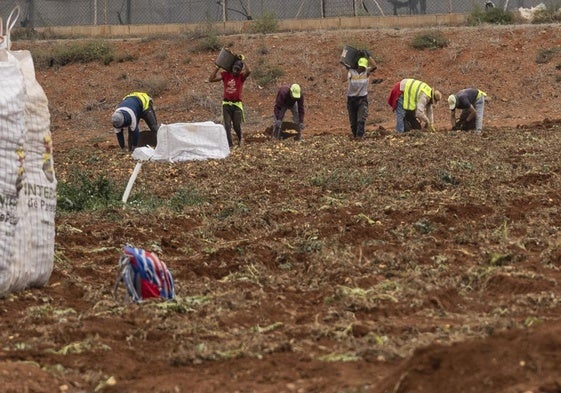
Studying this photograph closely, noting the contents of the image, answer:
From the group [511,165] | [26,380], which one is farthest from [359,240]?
[511,165]

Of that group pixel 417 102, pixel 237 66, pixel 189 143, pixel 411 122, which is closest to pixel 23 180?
pixel 189 143

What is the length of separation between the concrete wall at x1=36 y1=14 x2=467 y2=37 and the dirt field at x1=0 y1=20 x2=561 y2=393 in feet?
46.4

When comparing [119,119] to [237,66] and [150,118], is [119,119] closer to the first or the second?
[150,118]

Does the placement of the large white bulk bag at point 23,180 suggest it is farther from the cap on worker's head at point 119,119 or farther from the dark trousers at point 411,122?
the dark trousers at point 411,122

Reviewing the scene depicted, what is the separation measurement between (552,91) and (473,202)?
1674cm

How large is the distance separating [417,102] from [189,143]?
422 cm

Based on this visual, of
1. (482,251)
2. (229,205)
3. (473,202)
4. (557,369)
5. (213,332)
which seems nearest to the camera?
(557,369)

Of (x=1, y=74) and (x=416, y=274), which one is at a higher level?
(x=1, y=74)

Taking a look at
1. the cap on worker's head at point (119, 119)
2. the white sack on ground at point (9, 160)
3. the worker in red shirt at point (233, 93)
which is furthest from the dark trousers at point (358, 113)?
the white sack on ground at point (9, 160)

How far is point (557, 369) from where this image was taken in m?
4.56

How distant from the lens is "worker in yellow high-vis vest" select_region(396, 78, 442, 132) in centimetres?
1906

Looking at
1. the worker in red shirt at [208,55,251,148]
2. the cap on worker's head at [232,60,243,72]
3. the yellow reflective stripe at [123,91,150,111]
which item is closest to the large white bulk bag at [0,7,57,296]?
the yellow reflective stripe at [123,91,150,111]

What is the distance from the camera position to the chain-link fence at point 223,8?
34.6 metres

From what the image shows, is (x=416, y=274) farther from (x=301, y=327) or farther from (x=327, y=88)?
(x=327, y=88)
